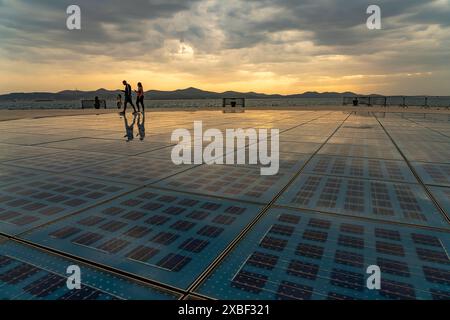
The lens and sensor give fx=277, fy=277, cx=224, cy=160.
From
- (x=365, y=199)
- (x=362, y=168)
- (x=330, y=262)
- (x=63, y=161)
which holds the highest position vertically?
(x=63, y=161)

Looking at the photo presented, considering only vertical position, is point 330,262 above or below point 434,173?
below

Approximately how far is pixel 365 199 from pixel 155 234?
10.6 feet

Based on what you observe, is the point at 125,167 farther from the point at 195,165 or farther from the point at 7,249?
the point at 7,249

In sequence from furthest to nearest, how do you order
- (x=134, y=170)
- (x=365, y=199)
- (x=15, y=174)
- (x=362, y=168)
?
(x=362, y=168)
(x=134, y=170)
(x=15, y=174)
(x=365, y=199)

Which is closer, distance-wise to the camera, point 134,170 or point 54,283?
point 54,283

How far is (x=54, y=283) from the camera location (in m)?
2.38

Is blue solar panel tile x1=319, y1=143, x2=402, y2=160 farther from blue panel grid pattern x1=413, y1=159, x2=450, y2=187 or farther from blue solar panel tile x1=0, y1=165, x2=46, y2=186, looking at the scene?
blue solar panel tile x1=0, y1=165, x2=46, y2=186

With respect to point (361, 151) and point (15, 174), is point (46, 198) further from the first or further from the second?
point (361, 151)

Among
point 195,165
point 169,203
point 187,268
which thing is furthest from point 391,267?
point 195,165

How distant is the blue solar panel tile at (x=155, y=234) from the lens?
268cm

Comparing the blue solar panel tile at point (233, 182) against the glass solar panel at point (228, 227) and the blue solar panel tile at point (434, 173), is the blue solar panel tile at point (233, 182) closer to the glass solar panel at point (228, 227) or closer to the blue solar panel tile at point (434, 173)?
the glass solar panel at point (228, 227)

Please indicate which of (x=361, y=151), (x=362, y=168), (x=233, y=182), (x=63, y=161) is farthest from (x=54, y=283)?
(x=361, y=151)

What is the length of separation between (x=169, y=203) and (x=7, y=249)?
1.95 metres
